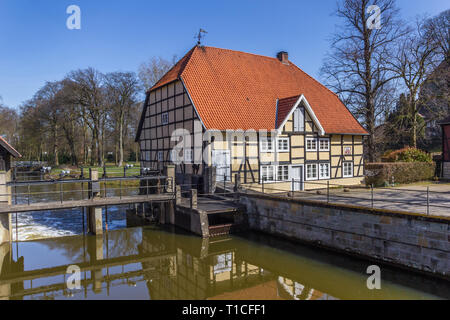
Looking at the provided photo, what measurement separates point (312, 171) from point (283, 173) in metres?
2.12

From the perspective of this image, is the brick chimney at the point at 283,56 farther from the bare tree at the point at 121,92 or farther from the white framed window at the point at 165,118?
the bare tree at the point at 121,92

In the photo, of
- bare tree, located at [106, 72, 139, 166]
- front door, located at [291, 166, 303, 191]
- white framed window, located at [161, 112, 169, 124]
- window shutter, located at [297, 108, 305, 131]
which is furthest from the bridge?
bare tree, located at [106, 72, 139, 166]

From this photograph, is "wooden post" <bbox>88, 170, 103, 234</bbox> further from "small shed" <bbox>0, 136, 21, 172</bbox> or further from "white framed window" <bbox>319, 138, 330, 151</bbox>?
"white framed window" <bbox>319, 138, 330, 151</bbox>

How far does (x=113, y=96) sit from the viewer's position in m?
38.8

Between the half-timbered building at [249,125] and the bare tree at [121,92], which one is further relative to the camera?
the bare tree at [121,92]

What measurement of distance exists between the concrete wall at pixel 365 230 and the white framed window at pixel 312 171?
6342 millimetres

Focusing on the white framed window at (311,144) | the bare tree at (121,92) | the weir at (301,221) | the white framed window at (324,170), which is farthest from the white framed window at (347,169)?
the bare tree at (121,92)

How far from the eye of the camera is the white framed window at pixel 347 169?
855 inches

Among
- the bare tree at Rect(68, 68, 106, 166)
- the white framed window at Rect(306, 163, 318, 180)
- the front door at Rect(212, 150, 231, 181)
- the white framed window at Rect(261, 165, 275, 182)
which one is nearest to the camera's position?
the front door at Rect(212, 150, 231, 181)

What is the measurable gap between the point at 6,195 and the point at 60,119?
29.2 m

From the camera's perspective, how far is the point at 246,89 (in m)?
20.1

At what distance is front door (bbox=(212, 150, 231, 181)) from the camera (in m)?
17.2

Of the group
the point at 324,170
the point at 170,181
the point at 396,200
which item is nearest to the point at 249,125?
the point at 170,181

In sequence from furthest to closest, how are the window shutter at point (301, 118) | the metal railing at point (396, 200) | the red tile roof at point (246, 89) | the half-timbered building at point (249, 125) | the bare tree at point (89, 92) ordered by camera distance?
the bare tree at point (89, 92) < the window shutter at point (301, 118) < the red tile roof at point (246, 89) < the half-timbered building at point (249, 125) < the metal railing at point (396, 200)
